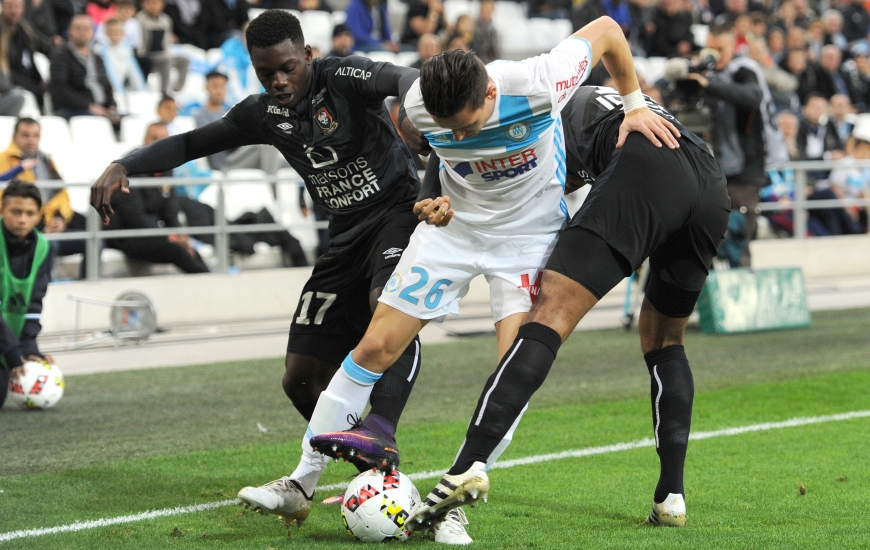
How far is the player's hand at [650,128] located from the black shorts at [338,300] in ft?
3.60

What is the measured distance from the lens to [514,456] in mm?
5984

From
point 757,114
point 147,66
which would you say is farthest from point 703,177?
point 147,66

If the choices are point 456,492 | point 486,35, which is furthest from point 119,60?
point 456,492

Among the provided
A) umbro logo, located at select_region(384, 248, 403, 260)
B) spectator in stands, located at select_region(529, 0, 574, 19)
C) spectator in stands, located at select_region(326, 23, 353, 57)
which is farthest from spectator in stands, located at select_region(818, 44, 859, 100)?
umbro logo, located at select_region(384, 248, 403, 260)

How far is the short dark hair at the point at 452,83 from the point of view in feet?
12.9

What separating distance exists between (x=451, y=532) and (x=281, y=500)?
0.71 metres

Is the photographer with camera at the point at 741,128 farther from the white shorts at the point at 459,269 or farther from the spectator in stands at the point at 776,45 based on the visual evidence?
the spectator in stands at the point at 776,45

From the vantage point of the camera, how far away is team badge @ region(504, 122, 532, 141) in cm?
420

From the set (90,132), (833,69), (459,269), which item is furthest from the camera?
(833,69)

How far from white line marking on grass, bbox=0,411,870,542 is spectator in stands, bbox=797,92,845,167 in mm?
10569

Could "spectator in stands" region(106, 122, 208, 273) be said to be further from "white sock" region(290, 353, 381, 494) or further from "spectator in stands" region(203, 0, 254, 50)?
"white sock" region(290, 353, 381, 494)

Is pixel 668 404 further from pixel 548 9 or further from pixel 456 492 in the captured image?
pixel 548 9

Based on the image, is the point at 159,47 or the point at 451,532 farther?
the point at 159,47

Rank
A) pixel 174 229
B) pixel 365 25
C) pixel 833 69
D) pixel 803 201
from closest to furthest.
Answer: pixel 174 229 < pixel 803 201 < pixel 365 25 < pixel 833 69
